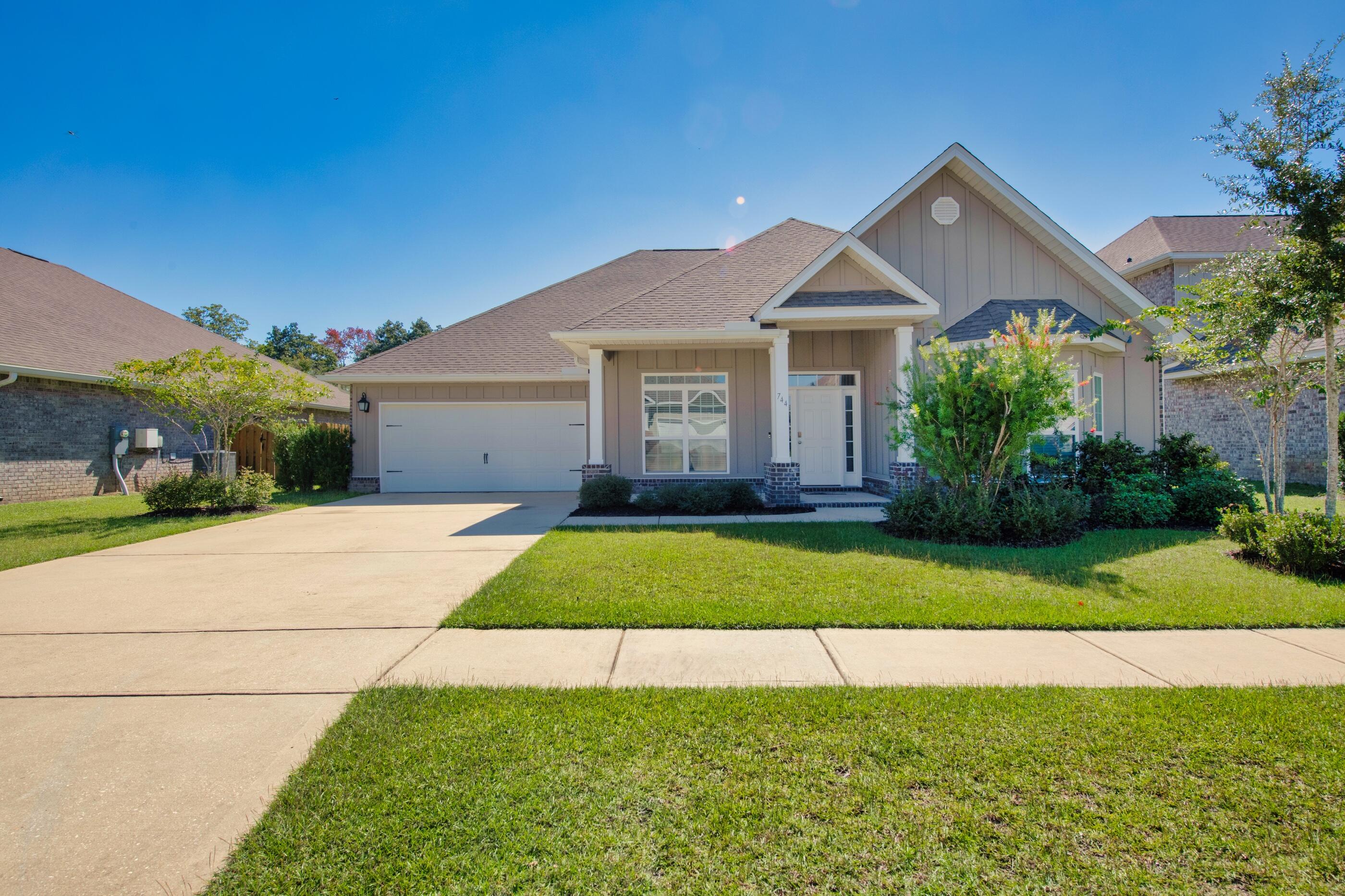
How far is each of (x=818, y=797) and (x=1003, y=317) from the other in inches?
417

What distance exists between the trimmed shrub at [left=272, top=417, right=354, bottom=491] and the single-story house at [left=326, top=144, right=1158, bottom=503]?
1.28ft

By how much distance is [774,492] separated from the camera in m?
10.5

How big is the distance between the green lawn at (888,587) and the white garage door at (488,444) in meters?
7.25

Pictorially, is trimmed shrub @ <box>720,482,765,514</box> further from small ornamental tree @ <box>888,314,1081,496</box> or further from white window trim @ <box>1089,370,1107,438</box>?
white window trim @ <box>1089,370,1107,438</box>

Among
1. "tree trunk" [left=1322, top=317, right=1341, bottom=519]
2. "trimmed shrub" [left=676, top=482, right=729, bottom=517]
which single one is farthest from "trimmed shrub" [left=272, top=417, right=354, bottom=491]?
"tree trunk" [left=1322, top=317, right=1341, bottom=519]

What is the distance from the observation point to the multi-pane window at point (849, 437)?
12484 millimetres

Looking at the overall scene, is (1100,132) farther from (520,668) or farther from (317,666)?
(317,666)

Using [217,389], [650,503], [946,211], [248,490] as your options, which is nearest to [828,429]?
[650,503]

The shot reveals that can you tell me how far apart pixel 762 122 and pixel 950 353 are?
5081mm

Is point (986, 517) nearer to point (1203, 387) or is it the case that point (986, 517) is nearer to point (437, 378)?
point (437, 378)

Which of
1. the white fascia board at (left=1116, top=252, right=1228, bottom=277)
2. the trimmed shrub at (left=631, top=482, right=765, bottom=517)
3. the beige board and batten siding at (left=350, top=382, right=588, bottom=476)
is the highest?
the white fascia board at (left=1116, top=252, right=1228, bottom=277)

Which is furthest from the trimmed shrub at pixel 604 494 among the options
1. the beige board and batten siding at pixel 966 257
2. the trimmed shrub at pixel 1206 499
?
the trimmed shrub at pixel 1206 499

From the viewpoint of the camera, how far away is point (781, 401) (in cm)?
1041

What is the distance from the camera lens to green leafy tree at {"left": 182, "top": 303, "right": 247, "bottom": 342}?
38344 mm
